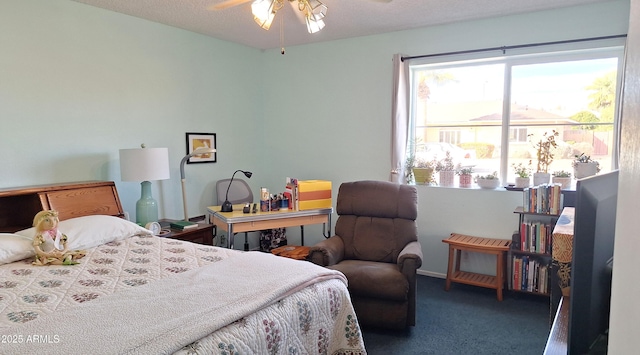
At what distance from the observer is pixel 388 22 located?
371 cm

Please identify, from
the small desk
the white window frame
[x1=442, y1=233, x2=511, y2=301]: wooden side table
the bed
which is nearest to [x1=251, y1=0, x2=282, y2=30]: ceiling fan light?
the bed

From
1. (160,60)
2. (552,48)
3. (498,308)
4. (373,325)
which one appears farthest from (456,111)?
(160,60)

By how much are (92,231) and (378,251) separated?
6.68ft

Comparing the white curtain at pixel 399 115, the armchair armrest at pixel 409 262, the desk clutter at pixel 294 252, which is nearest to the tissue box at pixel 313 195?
the desk clutter at pixel 294 252

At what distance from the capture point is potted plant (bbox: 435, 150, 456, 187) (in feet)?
13.0

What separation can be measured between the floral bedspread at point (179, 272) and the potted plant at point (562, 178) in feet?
8.05

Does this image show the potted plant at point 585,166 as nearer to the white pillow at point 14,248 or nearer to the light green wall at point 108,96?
the light green wall at point 108,96

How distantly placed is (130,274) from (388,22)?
304 cm

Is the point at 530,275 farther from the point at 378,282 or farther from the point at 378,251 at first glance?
the point at 378,282

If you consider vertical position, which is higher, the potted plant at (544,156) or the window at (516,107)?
the window at (516,107)

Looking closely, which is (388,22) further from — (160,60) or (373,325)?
(373,325)

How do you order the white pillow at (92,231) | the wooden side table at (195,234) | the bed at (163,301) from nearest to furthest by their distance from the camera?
the bed at (163,301) < the white pillow at (92,231) < the wooden side table at (195,234)

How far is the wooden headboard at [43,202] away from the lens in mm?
2708

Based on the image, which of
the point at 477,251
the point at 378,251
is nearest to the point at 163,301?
the point at 378,251
